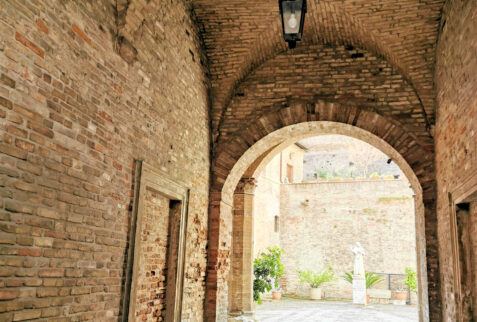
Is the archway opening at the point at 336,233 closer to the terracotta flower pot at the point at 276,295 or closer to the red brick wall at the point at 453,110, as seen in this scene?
the terracotta flower pot at the point at 276,295

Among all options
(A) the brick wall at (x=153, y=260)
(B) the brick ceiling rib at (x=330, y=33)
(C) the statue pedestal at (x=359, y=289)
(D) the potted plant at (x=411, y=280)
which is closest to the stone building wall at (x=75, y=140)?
(A) the brick wall at (x=153, y=260)

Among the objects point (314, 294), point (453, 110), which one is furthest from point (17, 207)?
point (314, 294)

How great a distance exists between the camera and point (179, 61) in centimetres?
A: 643

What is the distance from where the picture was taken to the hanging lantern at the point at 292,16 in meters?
4.39

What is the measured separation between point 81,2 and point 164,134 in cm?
212

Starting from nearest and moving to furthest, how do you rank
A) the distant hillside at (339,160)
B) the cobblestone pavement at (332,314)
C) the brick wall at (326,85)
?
the brick wall at (326,85)
the cobblestone pavement at (332,314)
the distant hillside at (339,160)

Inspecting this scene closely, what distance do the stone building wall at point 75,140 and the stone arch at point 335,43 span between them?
6.30 ft

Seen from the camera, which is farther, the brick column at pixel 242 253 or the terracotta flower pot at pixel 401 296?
the terracotta flower pot at pixel 401 296

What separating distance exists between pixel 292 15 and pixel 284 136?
12.8 ft

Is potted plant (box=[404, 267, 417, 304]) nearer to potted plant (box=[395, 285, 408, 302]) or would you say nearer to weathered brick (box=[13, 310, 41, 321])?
potted plant (box=[395, 285, 408, 302])

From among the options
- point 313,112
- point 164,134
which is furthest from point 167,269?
point 313,112

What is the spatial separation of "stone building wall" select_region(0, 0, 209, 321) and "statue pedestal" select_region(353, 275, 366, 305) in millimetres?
12915

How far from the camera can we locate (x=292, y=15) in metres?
4.42

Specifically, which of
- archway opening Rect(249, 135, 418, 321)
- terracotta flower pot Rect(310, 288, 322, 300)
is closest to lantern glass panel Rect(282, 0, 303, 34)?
archway opening Rect(249, 135, 418, 321)
